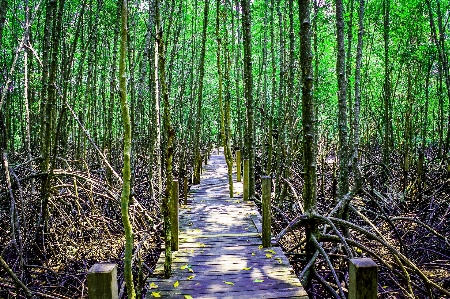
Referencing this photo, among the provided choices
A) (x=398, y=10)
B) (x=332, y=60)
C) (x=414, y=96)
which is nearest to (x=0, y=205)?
(x=398, y=10)

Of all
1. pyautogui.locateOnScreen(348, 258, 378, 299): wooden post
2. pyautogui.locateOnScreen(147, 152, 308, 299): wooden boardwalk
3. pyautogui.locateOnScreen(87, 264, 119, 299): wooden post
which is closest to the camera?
pyautogui.locateOnScreen(348, 258, 378, 299): wooden post

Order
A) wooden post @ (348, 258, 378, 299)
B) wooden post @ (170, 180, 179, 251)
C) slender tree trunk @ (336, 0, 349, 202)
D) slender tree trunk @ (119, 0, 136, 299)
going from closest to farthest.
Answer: wooden post @ (348, 258, 378, 299) → slender tree trunk @ (119, 0, 136, 299) → wooden post @ (170, 180, 179, 251) → slender tree trunk @ (336, 0, 349, 202)

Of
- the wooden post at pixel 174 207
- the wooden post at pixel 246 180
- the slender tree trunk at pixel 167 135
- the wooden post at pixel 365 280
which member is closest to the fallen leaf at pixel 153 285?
the slender tree trunk at pixel 167 135

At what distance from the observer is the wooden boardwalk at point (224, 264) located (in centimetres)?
333

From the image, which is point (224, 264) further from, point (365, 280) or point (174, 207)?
point (365, 280)

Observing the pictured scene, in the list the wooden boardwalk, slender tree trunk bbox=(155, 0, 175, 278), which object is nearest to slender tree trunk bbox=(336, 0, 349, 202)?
the wooden boardwalk

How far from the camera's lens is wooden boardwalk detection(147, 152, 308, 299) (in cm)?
333

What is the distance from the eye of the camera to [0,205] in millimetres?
4797

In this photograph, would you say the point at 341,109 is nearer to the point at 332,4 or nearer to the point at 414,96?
the point at 332,4

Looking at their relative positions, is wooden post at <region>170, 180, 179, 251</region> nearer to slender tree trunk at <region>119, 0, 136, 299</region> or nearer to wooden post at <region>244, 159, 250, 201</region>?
slender tree trunk at <region>119, 0, 136, 299</region>

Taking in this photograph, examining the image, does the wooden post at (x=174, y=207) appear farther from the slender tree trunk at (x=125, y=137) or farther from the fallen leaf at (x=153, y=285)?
the slender tree trunk at (x=125, y=137)

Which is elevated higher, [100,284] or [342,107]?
[342,107]

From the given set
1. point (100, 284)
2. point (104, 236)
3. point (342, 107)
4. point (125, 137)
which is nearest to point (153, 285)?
point (100, 284)

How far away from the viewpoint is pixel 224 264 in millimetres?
3994
